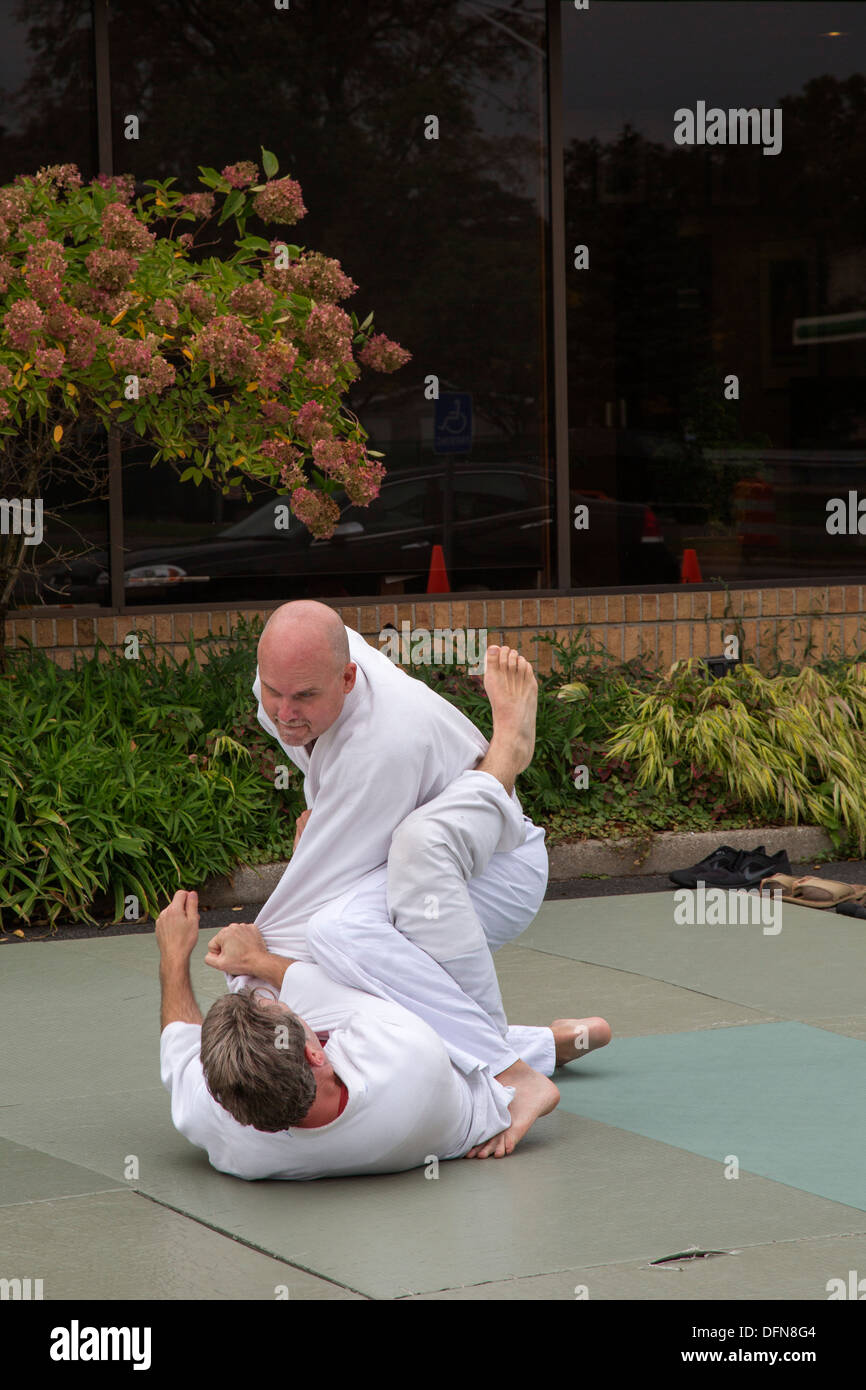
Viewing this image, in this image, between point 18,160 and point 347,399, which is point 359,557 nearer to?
point 347,399

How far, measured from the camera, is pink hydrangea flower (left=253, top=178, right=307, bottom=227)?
27.3 feet

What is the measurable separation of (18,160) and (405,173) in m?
2.19

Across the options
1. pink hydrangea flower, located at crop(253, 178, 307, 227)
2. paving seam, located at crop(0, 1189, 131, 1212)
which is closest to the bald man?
paving seam, located at crop(0, 1189, 131, 1212)

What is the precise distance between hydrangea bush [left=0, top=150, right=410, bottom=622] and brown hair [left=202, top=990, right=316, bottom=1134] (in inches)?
149

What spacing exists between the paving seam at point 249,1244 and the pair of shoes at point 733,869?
4.10 meters

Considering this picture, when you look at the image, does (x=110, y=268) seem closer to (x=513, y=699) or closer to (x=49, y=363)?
(x=49, y=363)

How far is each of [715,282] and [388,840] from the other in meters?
7.53

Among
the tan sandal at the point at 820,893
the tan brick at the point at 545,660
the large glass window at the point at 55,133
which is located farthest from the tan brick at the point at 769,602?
the large glass window at the point at 55,133

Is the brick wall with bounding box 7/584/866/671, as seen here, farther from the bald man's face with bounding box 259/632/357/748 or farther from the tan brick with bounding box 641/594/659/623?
the bald man's face with bounding box 259/632/357/748

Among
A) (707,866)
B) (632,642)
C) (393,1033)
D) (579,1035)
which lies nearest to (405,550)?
(632,642)

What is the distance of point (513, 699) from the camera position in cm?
501

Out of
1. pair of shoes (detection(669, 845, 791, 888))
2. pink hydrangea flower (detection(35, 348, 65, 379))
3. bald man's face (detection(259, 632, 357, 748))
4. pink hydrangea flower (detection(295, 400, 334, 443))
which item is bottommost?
pair of shoes (detection(669, 845, 791, 888))

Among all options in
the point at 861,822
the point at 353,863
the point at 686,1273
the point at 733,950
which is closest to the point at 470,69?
the point at 861,822

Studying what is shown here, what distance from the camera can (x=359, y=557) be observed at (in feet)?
35.2
